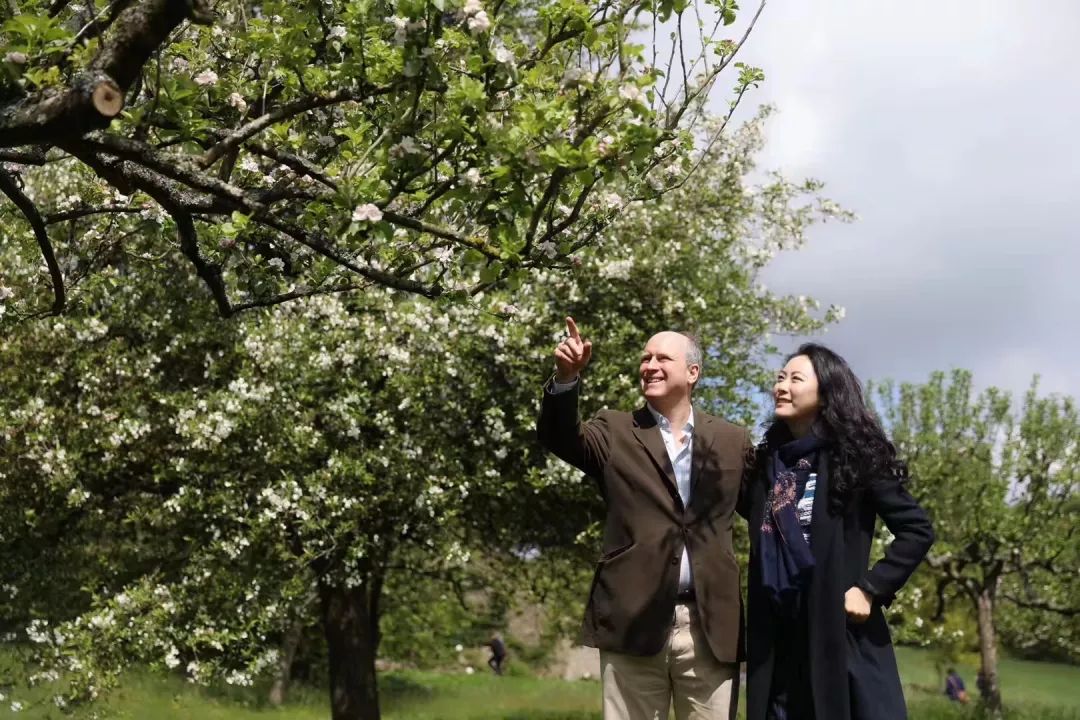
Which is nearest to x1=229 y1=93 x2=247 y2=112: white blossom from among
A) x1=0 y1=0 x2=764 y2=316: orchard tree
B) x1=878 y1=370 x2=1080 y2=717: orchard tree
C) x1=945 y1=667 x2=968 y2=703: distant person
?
x1=0 y1=0 x2=764 y2=316: orchard tree

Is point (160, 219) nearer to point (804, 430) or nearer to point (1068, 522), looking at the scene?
point (804, 430)

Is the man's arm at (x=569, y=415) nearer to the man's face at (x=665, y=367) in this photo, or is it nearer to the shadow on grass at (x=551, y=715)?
the man's face at (x=665, y=367)

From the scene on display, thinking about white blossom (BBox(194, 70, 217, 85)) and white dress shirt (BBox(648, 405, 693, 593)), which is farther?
white blossom (BBox(194, 70, 217, 85))

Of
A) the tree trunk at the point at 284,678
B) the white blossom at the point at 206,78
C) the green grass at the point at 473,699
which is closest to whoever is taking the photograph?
the white blossom at the point at 206,78

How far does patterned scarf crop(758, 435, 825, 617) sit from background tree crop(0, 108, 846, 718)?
691 cm

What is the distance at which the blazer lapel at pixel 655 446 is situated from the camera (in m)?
4.89

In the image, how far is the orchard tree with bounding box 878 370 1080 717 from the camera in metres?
19.8

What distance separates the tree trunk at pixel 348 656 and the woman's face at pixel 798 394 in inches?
388

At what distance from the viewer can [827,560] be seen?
449cm

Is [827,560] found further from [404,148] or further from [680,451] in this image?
[404,148]

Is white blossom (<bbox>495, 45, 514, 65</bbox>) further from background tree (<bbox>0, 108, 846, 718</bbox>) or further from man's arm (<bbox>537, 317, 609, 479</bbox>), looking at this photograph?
background tree (<bbox>0, 108, 846, 718</bbox>)

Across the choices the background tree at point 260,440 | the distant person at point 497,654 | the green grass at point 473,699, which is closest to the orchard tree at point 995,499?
the green grass at point 473,699

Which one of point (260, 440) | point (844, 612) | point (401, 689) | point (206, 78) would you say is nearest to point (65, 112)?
point (206, 78)

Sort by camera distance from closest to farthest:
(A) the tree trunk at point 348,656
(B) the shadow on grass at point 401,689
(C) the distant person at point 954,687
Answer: (A) the tree trunk at point 348,656, (B) the shadow on grass at point 401,689, (C) the distant person at point 954,687
